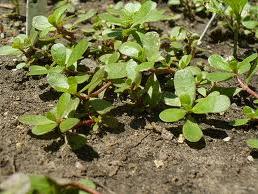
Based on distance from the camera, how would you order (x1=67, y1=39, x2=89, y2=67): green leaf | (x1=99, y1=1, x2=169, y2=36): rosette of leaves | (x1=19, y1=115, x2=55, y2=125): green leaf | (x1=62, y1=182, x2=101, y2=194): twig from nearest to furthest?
(x1=62, y1=182, x2=101, y2=194): twig → (x1=19, y1=115, x2=55, y2=125): green leaf → (x1=67, y1=39, x2=89, y2=67): green leaf → (x1=99, y1=1, x2=169, y2=36): rosette of leaves

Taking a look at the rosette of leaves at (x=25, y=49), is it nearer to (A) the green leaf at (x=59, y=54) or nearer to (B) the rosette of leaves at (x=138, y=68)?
(A) the green leaf at (x=59, y=54)

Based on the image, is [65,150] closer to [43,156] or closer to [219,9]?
[43,156]

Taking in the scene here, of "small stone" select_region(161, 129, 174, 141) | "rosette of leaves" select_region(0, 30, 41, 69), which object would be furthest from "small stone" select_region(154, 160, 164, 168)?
"rosette of leaves" select_region(0, 30, 41, 69)

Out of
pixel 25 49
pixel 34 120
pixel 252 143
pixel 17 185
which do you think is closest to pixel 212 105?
pixel 252 143

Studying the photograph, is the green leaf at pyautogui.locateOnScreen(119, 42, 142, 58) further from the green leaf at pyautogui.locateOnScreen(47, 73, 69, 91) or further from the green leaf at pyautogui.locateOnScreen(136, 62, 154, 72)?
the green leaf at pyautogui.locateOnScreen(47, 73, 69, 91)

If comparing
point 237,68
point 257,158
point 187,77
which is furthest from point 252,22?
point 257,158

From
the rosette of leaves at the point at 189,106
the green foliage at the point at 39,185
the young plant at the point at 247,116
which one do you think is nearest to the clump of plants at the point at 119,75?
the rosette of leaves at the point at 189,106
